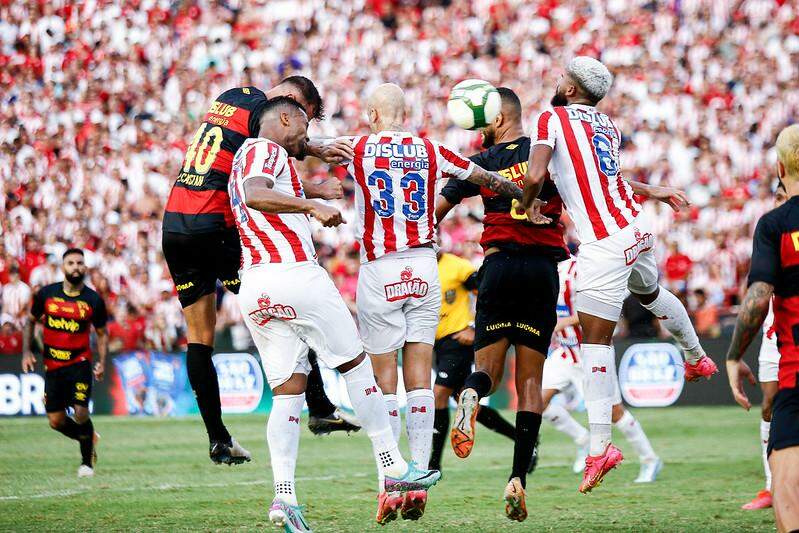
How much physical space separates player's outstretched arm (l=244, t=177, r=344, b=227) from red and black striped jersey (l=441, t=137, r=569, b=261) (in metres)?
1.79

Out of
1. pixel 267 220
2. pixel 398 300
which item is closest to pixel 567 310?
pixel 398 300

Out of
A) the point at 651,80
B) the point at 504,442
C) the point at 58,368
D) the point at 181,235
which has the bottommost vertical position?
the point at 504,442

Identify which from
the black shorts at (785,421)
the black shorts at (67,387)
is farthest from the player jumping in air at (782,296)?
the black shorts at (67,387)

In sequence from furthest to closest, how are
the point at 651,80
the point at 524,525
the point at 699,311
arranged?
the point at 651,80
the point at 699,311
the point at 524,525

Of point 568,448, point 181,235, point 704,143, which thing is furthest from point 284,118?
point 704,143

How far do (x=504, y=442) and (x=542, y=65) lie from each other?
43.6 feet

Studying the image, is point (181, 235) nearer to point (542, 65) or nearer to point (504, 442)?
point (504, 442)

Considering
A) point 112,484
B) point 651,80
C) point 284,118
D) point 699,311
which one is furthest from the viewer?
point 651,80

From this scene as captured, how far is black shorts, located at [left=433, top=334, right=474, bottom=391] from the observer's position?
1215 centimetres

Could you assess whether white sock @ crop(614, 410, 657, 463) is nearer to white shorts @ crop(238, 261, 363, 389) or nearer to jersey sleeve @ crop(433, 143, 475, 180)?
jersey sleeve @ crop(433, 143, 475, 180)

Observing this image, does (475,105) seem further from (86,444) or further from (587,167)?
(86,444)

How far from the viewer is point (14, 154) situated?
26547 millimetres

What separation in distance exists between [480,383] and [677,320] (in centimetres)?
179

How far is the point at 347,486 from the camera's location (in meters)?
11.9
